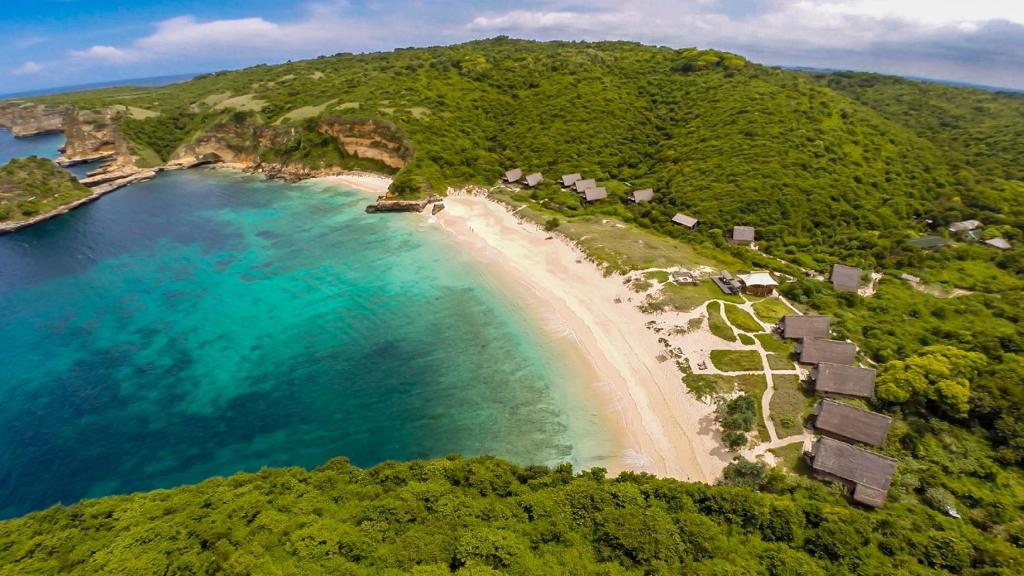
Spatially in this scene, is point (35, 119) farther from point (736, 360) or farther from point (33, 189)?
point (736, 360)

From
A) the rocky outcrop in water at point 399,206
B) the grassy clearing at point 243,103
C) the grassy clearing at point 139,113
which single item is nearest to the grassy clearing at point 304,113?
Result: the grassy clearing at point 243,103

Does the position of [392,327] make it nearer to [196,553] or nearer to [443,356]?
[443,356]

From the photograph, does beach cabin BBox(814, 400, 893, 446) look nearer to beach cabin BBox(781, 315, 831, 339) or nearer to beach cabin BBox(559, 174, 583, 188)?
beach cabin BBox(781, 315, 831, 339)

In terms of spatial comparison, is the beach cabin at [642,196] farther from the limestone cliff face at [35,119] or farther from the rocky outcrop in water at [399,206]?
the limestone cliff face at [35,119]

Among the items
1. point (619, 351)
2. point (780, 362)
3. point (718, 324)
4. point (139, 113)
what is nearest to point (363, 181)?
point (619, 351)

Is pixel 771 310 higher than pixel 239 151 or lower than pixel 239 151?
lower

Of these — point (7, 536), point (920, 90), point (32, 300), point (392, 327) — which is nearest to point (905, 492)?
point (392, 327)
